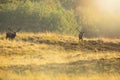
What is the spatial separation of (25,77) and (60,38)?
18444 millimetres

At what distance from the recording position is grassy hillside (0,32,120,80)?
18922 millimetres

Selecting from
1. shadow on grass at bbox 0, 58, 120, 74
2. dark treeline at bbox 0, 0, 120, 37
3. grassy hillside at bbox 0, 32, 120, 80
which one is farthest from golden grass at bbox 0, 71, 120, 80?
dark treeline at bbox 0, 0, 120, 37

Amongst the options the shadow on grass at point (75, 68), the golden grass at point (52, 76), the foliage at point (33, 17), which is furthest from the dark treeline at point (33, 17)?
the golden grass at point (52, 76)

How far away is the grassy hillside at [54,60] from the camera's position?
62.1 feet

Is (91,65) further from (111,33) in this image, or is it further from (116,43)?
(111,33)

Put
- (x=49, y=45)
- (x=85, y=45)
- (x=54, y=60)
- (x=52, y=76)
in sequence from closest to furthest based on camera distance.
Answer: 1. (x=52, y=76)
2. (x=54, y=60)
3. (x=49, y=45)
4. (x=85, y=45)

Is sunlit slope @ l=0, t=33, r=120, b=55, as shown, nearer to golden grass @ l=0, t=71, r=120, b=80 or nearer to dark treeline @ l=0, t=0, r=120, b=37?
golden grass @ l=0, t=71, r=120, b=80

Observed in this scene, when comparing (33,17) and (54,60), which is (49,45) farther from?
(33,17)

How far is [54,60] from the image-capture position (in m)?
24.5

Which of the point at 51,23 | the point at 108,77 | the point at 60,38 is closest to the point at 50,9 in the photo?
the point at 51,23

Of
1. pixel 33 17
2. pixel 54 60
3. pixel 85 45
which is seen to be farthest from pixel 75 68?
pixel 33 17

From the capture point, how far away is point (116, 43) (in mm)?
37062

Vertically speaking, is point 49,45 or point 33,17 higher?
point 33,17

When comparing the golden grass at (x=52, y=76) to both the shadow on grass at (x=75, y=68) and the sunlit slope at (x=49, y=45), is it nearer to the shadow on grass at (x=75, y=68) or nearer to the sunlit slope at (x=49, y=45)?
the shadow on grass at (x=75, y=68)
